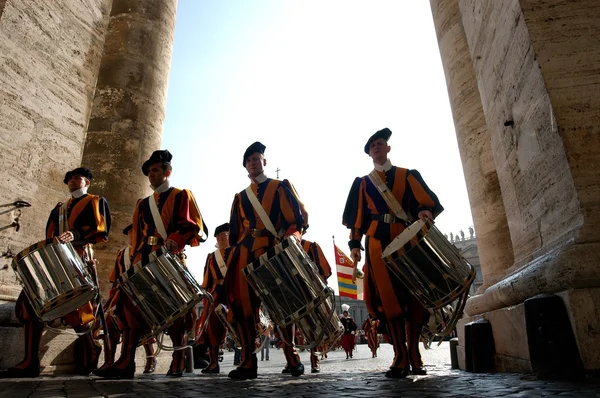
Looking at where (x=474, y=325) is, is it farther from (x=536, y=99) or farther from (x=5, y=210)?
(x=5, y=210)

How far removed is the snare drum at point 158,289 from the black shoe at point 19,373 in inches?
53.5

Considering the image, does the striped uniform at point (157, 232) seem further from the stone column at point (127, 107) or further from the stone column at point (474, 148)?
the stone column at point (474, 148)

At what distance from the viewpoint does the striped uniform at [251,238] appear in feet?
13.7

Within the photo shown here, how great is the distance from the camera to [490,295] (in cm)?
386

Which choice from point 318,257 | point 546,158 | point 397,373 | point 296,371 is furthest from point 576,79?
point 318,257

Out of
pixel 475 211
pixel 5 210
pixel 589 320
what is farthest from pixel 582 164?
pixel 5 210

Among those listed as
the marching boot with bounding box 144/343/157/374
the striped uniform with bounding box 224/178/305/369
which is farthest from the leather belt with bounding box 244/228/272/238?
the marching boot with bounding box 144/343/157/374

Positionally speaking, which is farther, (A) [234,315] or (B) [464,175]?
(B) [464,175]

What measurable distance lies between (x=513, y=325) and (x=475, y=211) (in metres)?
3.09

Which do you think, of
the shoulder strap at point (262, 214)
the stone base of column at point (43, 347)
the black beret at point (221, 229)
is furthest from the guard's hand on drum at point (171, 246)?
the black beret at point (221, 229)

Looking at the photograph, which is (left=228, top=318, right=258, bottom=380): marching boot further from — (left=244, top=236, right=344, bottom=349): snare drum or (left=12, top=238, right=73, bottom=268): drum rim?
(left=12, top=238, right=73, bottom=268): drum rim

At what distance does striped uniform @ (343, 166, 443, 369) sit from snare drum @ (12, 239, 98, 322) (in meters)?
2.39

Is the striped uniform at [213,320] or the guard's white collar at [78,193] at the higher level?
the guard's white collar at [78,193]

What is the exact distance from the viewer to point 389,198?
4262 mm
